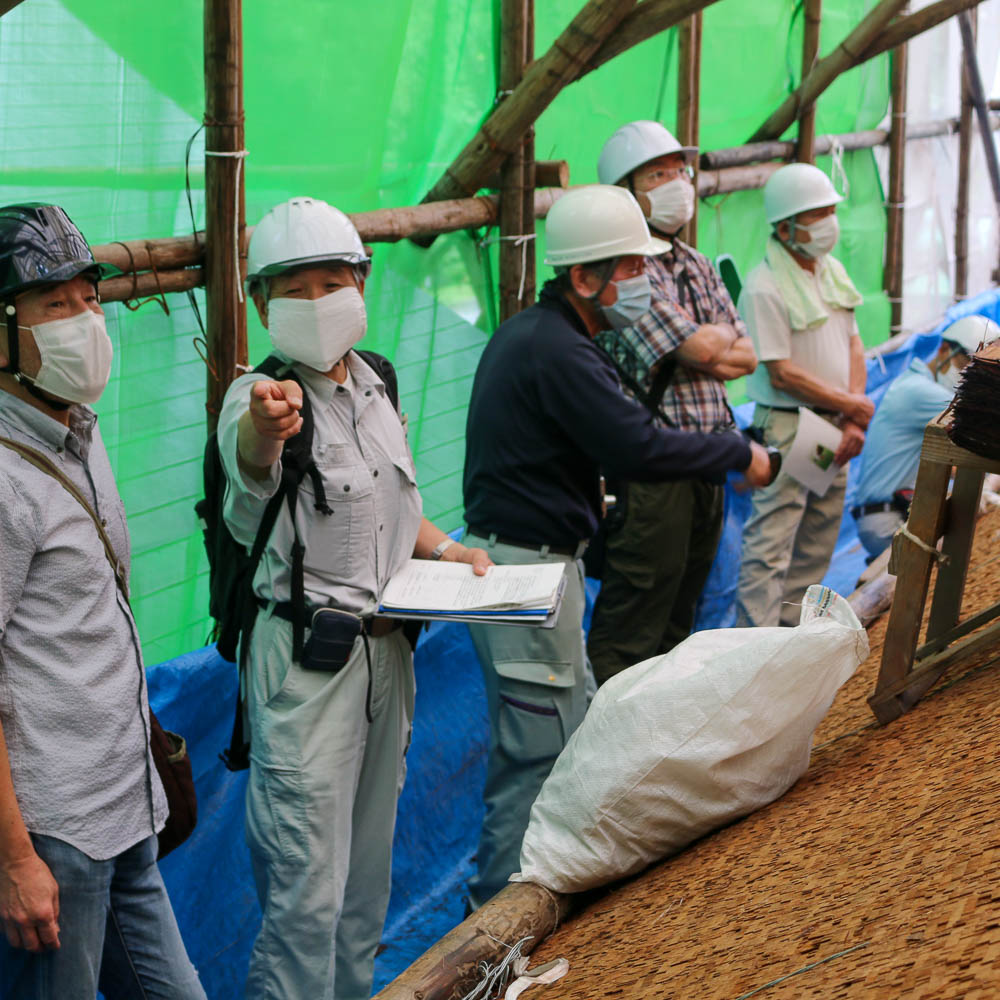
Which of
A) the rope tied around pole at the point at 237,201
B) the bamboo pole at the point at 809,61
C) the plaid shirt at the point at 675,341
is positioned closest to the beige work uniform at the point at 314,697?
the rope tied around pole at the point at 237,201

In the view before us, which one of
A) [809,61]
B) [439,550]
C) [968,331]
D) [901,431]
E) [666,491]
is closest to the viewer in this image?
[439,550]

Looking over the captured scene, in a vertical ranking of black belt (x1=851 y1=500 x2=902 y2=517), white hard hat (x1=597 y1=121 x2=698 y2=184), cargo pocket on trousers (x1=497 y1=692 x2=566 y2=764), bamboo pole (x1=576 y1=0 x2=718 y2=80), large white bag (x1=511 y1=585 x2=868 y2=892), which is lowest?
cargo pocket on trousers (x1=497 y1=692 x2=566 y2=764)

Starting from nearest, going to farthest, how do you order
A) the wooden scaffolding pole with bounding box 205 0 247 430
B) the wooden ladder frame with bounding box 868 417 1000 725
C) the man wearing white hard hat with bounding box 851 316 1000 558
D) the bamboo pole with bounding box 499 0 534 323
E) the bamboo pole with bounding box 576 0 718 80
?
the wooden ladder frame with bounding box 868 417 1000 725 → the wooden scaffolding pole with bounding box 205 0 247 430 → the bamboo pole with bounding box 576 0 718 80 → the bamboo pole with bounding box 499 0 534 323 → the man wearing white hard hat with bounding box 851 316 1000 558

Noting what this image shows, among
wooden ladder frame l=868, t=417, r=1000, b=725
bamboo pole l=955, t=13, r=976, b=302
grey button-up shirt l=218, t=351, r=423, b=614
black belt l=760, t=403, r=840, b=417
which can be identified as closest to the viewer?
wooden ladder frame l=868, t=417, r=1000, b=725

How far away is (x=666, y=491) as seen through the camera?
3887 millimetres

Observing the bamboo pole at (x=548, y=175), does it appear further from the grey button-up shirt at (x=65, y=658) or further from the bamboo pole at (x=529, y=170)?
the grey button-up shirt at (x=65, y=658)

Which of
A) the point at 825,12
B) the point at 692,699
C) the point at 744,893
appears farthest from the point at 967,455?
the point at 825,12

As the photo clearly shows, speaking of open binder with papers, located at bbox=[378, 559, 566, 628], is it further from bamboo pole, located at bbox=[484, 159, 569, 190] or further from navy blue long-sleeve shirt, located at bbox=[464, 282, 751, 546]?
bamboo pole, located at bbox=[484, 159, 569, 190]

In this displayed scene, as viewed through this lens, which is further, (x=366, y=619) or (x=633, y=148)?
(x=633, y=148)

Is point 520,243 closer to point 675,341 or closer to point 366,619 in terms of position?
point 675,341

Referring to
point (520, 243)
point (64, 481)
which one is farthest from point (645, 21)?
point (64, 481)

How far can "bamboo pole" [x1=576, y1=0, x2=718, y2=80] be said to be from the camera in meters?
4.02

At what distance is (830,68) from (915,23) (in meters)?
0.48

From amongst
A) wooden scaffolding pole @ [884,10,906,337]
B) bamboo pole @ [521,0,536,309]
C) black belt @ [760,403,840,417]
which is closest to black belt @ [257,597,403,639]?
bamboo pole @ [521,0,536,309]
